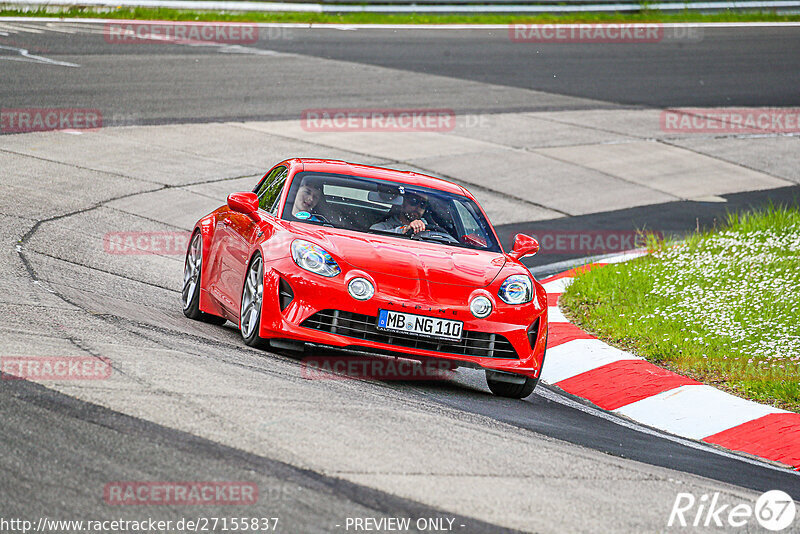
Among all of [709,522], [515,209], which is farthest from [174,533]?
[515,209]

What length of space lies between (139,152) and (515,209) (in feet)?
17.1

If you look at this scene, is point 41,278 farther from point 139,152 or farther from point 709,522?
point 139,152

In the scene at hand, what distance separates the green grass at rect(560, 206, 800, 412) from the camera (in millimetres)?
8328

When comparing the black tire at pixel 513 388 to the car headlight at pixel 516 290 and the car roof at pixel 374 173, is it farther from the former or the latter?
the car roof at pixel 374 173

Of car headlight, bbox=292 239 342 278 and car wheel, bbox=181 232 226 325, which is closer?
car headlight, bbox=292 239 342 278

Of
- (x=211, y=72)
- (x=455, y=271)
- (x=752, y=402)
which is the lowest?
(x=752, y=402)

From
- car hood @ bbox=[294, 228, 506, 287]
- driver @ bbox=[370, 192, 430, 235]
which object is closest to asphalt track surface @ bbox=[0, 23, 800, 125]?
driver @ bbox=[370, 192, 430, 235]

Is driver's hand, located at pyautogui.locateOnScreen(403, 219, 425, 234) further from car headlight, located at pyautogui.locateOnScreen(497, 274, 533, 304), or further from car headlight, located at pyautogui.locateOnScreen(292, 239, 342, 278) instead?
car headlight, located at pyautogui.locateOnScreen(292, 239, 342, 278)

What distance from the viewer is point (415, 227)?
27.5 feet

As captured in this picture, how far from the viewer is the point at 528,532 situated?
446 centimetres

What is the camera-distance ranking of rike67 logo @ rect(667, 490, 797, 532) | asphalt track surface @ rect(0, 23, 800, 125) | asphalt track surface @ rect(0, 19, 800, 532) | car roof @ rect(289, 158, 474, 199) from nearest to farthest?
asphalt track surface @ rect(0, 19, 800, 532) < rike67 logo @ rect(667, 490, 797, 532) < car roof @ rect(289, 158, 474, 199) < asphalt track surface @ rect(0, 23, 800, 125)

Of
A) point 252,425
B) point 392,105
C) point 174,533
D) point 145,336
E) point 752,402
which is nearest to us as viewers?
point 174,533

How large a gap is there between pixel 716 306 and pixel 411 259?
337 centimetres

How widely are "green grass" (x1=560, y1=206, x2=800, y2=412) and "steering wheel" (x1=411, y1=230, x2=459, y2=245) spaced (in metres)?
1.82
